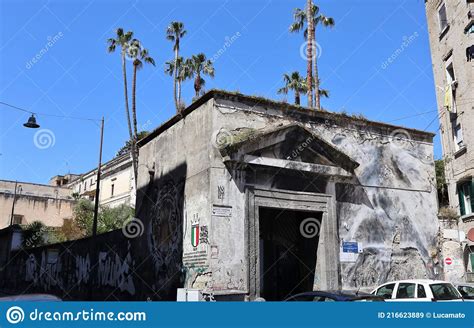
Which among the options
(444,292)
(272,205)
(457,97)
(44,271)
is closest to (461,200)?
(457,97)

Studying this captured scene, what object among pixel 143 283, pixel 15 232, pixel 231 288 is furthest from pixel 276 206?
pixel 15 232

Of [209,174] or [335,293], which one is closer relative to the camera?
[335,293]

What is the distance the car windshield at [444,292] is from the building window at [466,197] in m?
13.7

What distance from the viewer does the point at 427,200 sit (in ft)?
52.0

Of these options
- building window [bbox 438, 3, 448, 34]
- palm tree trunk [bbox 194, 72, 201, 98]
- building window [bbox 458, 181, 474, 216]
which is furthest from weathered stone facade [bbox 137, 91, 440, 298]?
palm tree trunk [bbox 194, 72, 201, 98]

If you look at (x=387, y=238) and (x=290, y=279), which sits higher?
(x=387, y=238)

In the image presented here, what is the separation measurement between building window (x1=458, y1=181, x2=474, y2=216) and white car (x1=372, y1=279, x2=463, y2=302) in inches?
541

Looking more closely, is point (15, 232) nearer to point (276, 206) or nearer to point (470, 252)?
point (276, 206)

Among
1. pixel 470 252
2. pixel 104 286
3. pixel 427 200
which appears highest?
pixel 427 200

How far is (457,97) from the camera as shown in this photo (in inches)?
954

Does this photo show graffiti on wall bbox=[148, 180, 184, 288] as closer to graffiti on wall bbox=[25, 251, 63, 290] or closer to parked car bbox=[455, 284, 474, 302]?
parked car bbox=[455, 284, 474, 302]

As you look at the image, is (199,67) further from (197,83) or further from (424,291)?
(424,291)

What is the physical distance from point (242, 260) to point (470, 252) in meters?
15.0

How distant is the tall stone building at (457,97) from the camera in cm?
2247
